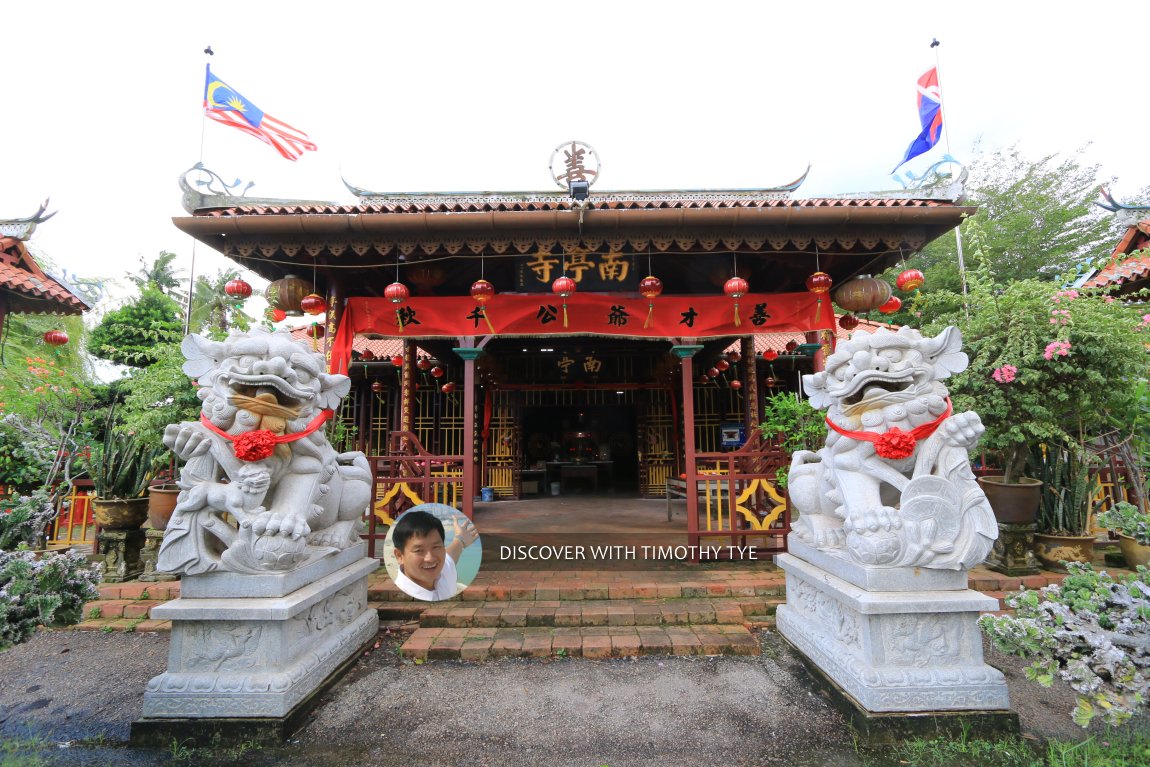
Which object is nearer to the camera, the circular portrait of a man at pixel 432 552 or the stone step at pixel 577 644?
the stone step at pixel 577 644

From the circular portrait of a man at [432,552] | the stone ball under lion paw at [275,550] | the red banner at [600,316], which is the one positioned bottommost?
the circular portrait of a man at [432,552]

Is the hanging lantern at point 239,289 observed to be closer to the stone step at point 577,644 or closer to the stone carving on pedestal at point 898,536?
the stone step at point 577,644

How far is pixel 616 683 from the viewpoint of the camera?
120 inches

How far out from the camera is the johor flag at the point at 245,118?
548 cm

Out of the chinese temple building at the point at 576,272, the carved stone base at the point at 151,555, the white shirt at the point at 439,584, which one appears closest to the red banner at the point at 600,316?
the chinese temple building at the point at 576,272

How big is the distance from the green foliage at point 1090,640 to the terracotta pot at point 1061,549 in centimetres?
327

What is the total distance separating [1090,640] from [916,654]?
804 mm

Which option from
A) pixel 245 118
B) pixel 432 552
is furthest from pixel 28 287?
pixel 432 552

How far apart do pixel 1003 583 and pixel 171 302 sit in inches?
799

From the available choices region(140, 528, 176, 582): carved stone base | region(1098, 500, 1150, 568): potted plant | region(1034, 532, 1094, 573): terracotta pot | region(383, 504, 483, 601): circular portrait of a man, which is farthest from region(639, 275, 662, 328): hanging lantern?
region(140, 528, 176, 582): carved stone base

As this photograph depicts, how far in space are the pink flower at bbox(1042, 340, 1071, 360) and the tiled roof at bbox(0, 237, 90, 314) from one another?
531 inches

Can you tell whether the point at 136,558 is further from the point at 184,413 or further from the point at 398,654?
the point at 398,654

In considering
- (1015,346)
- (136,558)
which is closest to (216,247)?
(136,558)

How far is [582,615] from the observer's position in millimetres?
3891
